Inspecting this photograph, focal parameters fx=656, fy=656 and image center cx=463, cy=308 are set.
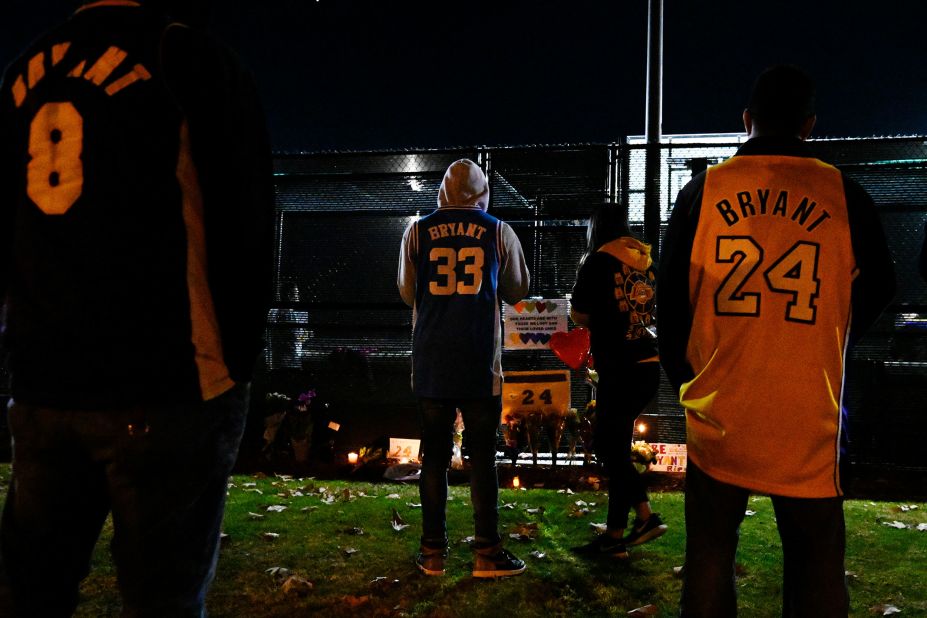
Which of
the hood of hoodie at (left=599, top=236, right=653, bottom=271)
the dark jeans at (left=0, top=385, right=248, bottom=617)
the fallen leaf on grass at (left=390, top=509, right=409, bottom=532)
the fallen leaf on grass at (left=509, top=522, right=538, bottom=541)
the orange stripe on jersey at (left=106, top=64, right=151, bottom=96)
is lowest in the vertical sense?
the fallen leaf on grass at (left=390, top=509, right=409, bottom=532)

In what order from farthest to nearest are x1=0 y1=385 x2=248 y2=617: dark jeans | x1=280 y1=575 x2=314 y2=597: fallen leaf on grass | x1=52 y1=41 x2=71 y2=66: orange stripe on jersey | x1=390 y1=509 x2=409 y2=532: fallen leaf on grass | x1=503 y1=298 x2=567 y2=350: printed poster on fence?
x1=503 y1=298 x2=567 y2=350: printed poster on fence
x1=390 y1=509 x2=409 y2=532: fallen leaf on grass
x1=280 y1=575 x2=314 y2=597: fallen leaf on grass
x1=52 y1=41 x2=71 y2=66: orange stripe on jersey
x1=0 y1=385 x2=248 y2=617: dark jeans

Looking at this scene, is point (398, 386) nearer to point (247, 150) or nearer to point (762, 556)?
point (762, 556)

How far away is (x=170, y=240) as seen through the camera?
157 centimetres

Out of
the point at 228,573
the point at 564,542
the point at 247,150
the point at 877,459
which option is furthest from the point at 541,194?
the point at 247,150

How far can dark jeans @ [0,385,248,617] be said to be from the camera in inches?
59.2

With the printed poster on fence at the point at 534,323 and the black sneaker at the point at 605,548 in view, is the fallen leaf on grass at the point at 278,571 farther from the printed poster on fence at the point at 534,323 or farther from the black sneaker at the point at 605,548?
the printed poster on fence at the point at 534,323

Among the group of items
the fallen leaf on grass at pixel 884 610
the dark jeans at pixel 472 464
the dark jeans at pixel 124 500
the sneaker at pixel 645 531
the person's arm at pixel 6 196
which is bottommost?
the fallen leaf on grass at pixel 884 610

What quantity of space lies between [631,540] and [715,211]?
110 inches

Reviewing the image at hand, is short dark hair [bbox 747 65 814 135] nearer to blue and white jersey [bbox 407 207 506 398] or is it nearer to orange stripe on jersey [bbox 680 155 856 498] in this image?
orange stripe on jersey [bbox 680 155 856 498]

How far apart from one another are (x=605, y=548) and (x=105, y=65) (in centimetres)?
394

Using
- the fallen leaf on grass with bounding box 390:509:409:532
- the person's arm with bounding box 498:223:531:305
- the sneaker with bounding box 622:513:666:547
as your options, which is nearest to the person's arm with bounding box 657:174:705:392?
the person's arm with bounding box 498:223:531:305

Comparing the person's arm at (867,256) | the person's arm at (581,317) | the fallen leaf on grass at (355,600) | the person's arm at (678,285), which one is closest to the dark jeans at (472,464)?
the fallen leaf on grass at (355,600)

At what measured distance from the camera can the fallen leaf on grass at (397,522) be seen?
507 centimetres

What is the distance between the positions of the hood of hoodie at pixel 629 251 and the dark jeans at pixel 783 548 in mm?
2288
